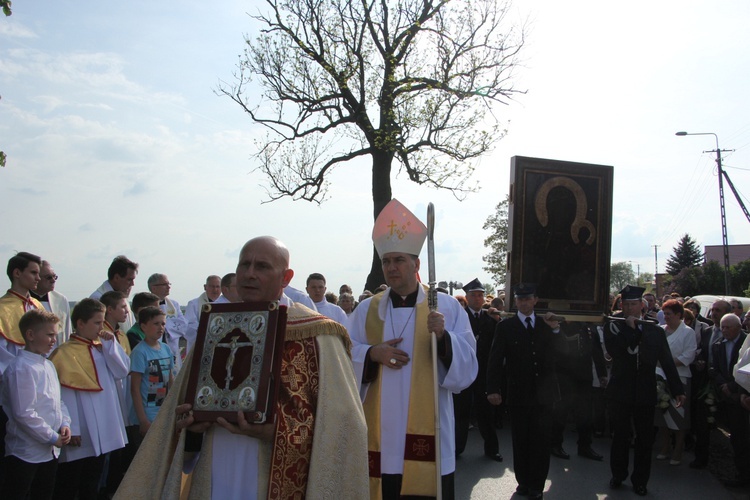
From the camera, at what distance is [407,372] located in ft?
15.8

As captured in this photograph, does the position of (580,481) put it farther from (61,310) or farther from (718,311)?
(61,310)

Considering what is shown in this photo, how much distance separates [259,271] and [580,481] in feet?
21.3

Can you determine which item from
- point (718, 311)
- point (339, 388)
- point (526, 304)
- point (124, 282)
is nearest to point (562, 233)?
point (526, 304)

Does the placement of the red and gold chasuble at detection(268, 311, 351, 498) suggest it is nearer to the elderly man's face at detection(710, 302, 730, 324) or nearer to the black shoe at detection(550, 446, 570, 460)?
the black shoe at detection(550, 446, 570, 460)

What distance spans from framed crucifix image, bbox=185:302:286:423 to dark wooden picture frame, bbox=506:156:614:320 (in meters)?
5.28

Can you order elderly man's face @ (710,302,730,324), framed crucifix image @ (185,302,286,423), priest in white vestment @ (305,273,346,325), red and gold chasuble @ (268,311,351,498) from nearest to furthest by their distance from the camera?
framed crucifix image @ (185,302,286,423), red and gold chasuble @ (268,311,351,498), priest in white vestment @ (305,273,346,325), elderly man's face @ (710,302,730,324)

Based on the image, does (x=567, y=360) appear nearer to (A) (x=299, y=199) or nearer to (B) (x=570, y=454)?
(B) (x=570, y=454)

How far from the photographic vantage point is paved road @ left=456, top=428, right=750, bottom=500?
759 centimetres

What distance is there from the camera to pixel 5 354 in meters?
5.55

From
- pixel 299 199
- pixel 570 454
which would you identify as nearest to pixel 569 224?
pixel 570 454

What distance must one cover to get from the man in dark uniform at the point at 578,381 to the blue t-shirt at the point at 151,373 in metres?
5.60

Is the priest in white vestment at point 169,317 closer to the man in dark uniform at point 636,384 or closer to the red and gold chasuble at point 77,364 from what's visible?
the red and gold chasuble at point 77,364

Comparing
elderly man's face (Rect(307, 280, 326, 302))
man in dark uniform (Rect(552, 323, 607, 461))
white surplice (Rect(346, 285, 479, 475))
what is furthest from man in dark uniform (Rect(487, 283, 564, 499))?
white surplice (Rect(346, 285, 479, 475))

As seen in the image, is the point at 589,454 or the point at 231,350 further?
the point at 589,454
